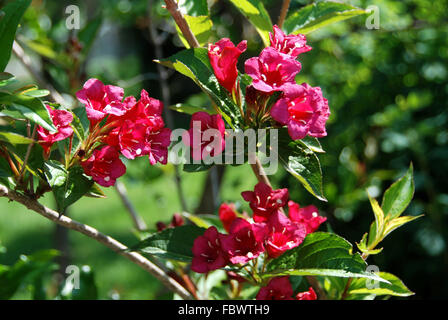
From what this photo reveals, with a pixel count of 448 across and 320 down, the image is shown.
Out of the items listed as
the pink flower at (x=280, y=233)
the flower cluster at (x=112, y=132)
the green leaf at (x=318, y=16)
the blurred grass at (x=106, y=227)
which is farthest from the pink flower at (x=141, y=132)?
the blurred grass at (x=106, y=227)

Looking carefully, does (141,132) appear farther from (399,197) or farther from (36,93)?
(399,197)

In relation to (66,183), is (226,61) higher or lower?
higher

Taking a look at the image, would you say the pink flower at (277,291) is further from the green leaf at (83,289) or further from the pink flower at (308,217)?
the green leaf at (83,289)

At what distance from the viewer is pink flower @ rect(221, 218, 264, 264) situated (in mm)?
833

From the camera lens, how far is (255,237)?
836 millimetres

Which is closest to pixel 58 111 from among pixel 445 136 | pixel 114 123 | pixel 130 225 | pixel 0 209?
pixel 114 123

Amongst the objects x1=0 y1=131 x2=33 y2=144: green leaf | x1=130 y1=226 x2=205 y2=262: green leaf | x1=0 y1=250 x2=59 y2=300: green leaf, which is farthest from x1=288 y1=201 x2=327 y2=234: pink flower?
x1=0 y1=250 x2=59 y2=300: green leaf

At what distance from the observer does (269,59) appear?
80 cm

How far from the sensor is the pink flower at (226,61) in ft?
2.67

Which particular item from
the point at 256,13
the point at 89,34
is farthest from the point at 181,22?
the point at 89,34

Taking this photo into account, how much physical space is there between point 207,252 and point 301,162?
0.23 meters

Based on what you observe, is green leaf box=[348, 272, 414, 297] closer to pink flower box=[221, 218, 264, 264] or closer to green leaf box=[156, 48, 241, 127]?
pink flower box=[221, 218, 264, 264]

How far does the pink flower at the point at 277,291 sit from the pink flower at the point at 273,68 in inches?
13.6

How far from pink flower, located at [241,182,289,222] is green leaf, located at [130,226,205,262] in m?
0.14
